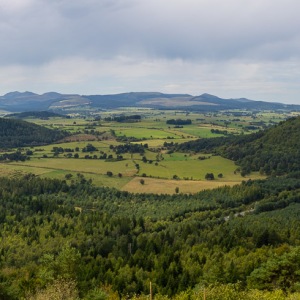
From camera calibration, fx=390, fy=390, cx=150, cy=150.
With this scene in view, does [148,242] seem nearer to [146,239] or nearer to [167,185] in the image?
[146,239]

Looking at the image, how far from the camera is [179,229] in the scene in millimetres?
102062

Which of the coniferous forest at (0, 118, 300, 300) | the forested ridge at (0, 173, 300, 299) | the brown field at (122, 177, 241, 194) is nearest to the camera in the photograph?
the coniferous forest at (0, 118, 300, 300)

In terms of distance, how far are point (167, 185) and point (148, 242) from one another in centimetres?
7051

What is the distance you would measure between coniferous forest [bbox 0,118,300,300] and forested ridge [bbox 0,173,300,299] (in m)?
0.23

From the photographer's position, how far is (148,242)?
88.2 metres

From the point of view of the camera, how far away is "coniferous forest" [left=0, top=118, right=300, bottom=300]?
61812 mm

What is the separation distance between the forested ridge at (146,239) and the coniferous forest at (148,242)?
228 mm

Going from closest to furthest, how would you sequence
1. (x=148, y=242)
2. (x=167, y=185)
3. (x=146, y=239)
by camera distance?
1. (x=148, y=242)
2. (x=146, y=239)
3. (x=167, y=185)

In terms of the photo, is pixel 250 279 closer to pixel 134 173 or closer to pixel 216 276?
pixel 216 276

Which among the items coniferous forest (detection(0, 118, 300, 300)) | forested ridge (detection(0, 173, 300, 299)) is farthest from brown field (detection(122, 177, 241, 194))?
forested ridge (detection(0, 173, 300, 299))

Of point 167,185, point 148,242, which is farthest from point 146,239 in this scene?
point 167,185

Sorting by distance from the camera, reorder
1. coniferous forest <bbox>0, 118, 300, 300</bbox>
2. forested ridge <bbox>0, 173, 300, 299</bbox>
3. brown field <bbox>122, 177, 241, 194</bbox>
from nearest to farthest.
A: coniferous forest <bbox>0, 118, 300, 300</bbox>, forested ridge <bbox>0, 173, 300, 299</bbox>, brown field <bbox>122, 177, 241, 194</bbox>

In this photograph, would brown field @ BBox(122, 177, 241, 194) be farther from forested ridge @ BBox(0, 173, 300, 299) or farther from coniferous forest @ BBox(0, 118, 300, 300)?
forested ridge @ BBox(0, 173, 300, 299)

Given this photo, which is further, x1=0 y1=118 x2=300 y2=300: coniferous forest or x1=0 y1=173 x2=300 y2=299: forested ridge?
x1=0 y1=173 x2=300 y2=299: forested ridge
